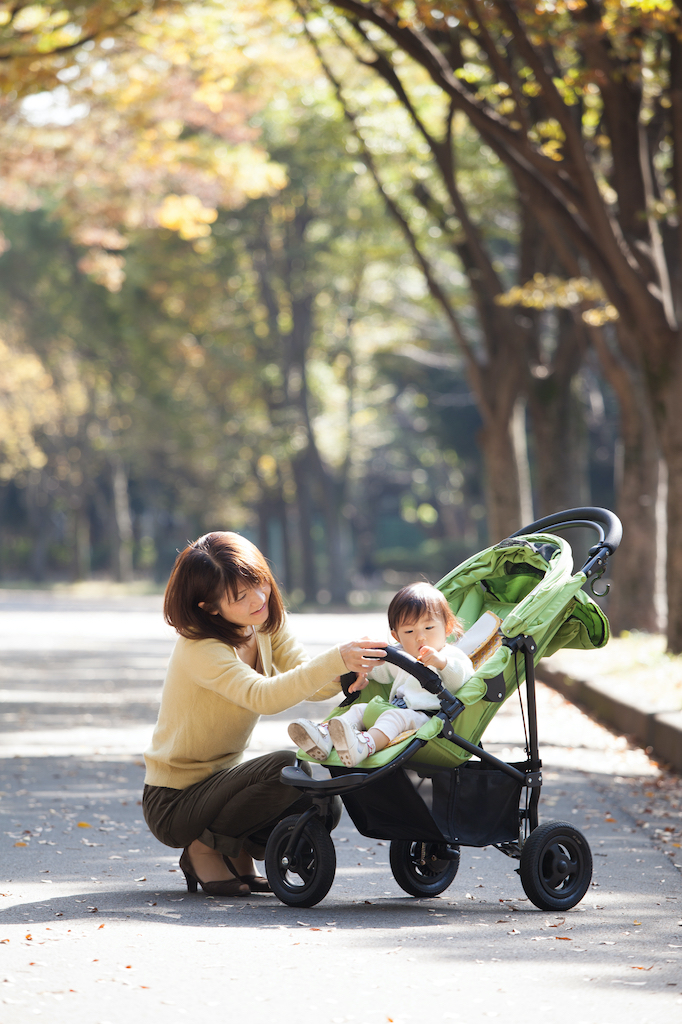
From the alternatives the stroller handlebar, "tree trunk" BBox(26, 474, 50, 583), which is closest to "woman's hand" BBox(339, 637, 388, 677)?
the stroller handlebar

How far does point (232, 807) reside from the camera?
474cm

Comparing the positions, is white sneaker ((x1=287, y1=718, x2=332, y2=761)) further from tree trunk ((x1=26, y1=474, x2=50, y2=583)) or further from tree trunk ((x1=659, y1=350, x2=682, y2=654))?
tree trunk ((x1=26, y1=474, x2=50, y2=583))

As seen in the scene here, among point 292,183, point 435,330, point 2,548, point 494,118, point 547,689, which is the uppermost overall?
point 494,118

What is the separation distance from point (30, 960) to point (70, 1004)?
0.48 meters

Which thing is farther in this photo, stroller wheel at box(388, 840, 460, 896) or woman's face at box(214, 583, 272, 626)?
stroller wheel at box(388, 840, 460, 896)

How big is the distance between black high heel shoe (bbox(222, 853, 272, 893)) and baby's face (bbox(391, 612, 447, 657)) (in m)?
1.07

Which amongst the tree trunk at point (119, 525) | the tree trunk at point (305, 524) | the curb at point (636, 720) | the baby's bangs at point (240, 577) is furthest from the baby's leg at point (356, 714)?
the tree trunk at point (119, 525)

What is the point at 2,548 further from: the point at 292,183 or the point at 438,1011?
the point at 438,1011

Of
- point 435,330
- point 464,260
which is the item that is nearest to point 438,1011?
point 464,260

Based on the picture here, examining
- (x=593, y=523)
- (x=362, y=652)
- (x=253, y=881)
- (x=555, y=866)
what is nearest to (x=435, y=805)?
(x=555, y=866)

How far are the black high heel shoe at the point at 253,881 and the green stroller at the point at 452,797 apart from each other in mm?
132

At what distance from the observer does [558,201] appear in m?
11.1

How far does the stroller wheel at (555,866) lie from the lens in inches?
181

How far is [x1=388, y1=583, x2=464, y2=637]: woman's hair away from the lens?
4.65m
